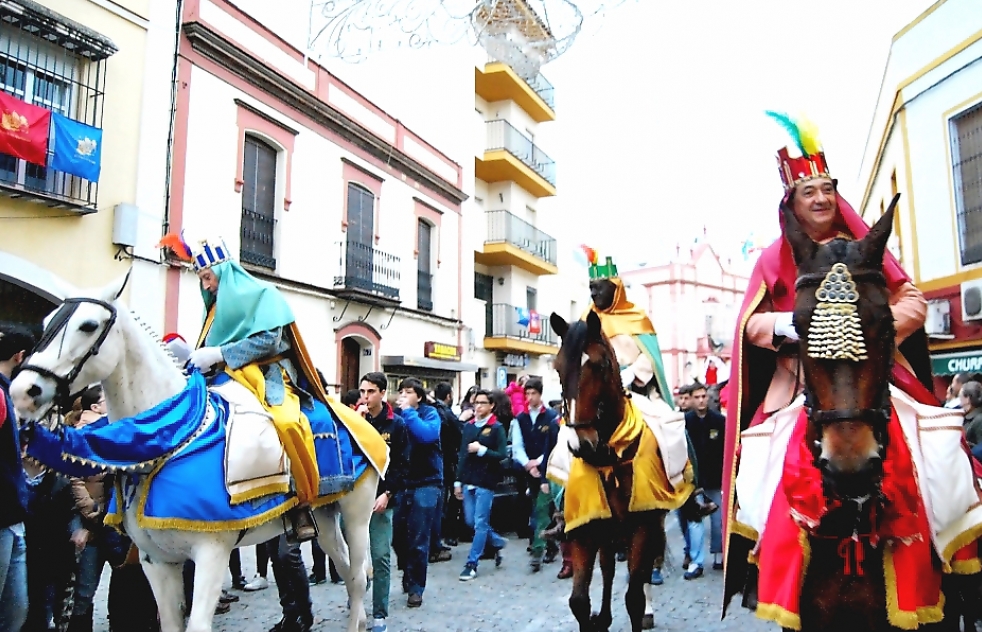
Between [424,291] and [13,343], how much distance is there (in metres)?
15.9

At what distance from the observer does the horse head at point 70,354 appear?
3.53 m

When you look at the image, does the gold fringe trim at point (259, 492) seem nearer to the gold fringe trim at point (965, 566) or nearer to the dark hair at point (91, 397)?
the dark hair at point (91, 397)

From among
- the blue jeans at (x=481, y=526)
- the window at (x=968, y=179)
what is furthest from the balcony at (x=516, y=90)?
the blue jeans at (x=481, y=526)

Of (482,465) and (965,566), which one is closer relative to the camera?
(965,566)

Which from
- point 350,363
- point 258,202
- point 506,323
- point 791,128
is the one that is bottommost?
point 350,363

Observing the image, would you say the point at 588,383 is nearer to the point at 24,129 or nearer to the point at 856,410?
the point at 856,410

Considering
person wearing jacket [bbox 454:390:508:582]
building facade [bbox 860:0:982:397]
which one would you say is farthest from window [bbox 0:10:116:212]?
building facade [bbox 860:0:982:397]

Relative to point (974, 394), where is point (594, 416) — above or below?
below

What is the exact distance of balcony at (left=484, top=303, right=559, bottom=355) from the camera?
77.9ft

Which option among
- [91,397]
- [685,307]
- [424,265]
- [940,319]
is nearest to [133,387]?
[91,397]

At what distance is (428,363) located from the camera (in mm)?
19094

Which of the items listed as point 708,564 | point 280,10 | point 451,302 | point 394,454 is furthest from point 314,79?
point 708,564

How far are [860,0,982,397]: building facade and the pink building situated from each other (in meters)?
32.2

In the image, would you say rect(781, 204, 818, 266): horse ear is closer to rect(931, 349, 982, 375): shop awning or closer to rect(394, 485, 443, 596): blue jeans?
rect(394, 485, 443, 596): blue jeans
